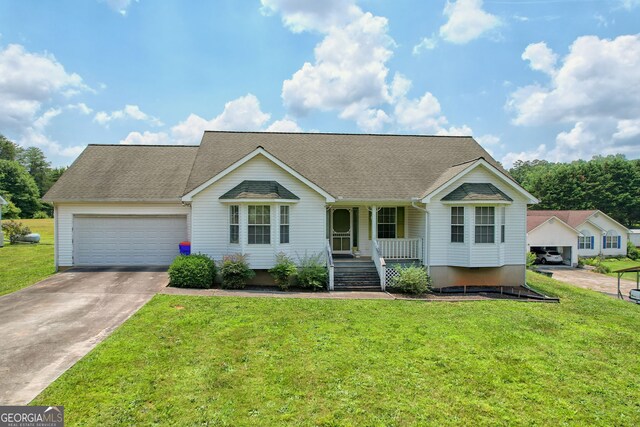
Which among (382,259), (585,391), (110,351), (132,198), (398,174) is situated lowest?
(585,391)

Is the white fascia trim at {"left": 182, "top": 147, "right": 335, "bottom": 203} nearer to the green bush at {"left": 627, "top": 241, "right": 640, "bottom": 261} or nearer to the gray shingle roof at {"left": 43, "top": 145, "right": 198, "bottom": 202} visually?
the gray shingle roof at {"left": 43, "top": 145, "right": 198, "bottom": 202}

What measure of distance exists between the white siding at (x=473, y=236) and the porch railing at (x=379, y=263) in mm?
2185

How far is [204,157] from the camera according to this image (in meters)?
18.1

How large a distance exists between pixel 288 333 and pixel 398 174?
36.8 ft

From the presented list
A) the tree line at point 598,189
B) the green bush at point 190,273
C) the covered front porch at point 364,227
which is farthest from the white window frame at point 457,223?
the tree line at point 598,189

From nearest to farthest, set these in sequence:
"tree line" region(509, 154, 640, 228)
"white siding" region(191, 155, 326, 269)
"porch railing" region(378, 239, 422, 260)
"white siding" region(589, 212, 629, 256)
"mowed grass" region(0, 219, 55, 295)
Result: "mowed grass" region(0, 219, 55, 295) < "white siding" region(191, 155, 326, 269) < "porch railing" region(378, 239, 422, 260) < "white siding" region(589, 212, 629, 256) < "tree line" region(509, 154, 640, 228)

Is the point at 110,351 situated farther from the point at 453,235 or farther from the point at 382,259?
the point at 453,235

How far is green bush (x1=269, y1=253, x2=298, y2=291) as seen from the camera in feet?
45.6

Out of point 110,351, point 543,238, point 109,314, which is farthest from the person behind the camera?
point 543,238

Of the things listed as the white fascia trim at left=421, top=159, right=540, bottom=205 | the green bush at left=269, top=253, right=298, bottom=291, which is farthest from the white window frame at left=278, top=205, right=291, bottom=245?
the white fascia trim at left=421, top=159, right=540, bottom=205

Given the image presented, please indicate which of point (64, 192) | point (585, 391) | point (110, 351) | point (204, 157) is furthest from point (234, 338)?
point (64, 192)

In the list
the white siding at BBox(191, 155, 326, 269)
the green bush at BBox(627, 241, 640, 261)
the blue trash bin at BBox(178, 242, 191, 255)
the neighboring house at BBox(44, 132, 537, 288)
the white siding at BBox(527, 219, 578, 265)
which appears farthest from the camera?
the green bush at BBox(627, 241, 640, 261)

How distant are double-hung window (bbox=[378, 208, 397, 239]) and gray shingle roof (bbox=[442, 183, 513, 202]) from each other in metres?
3.25

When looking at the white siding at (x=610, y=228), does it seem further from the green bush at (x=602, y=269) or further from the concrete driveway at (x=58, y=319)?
the concrete driveway at (x=58, y=319)
